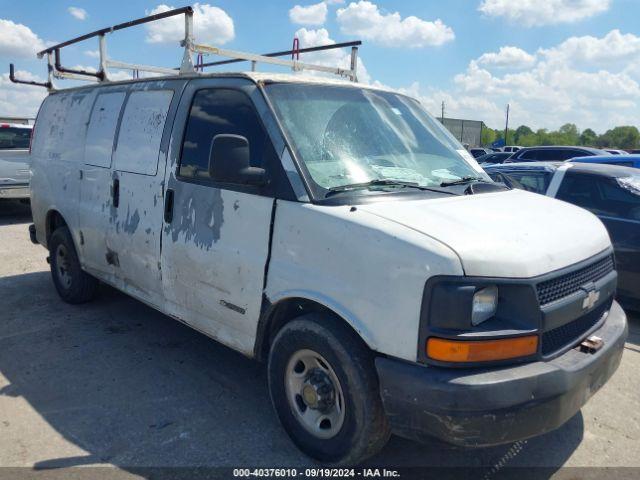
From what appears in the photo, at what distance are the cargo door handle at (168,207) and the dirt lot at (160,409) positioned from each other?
122 cm

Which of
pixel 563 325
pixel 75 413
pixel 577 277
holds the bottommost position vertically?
pixel 75 413

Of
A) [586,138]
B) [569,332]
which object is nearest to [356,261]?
[569,332]

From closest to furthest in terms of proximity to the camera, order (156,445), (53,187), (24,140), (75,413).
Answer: (156,445), (75,413), (53,187), (24,140)

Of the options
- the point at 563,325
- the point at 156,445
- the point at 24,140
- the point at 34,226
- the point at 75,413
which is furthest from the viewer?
Answer: the point at 24,140

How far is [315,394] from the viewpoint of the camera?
303cm

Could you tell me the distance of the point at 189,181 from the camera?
383cm

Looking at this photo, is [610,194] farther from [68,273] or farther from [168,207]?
[68,273]

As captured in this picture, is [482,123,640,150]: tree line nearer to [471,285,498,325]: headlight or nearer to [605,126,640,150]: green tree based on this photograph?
[605,126,640,150]: green tree

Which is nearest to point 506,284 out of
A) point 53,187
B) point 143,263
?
point 143,263

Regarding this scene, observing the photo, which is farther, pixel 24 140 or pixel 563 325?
pixel 24 140

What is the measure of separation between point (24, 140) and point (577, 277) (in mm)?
11651

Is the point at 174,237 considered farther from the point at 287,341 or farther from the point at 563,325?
the point at 563,325

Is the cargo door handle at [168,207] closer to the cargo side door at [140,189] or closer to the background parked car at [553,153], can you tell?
the cargo side door at [140,189]

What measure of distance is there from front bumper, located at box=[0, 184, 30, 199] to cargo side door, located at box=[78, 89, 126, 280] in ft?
23.0
